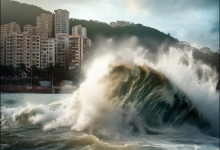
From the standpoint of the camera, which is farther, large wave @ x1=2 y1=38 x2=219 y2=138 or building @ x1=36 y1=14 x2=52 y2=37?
building @ x1=36 y1=14 x2=52 y2=37

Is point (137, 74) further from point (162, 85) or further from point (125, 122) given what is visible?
point (125, 122)

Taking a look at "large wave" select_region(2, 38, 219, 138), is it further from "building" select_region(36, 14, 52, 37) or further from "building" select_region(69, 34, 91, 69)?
"building" select_region(36, 14, 52, 37)

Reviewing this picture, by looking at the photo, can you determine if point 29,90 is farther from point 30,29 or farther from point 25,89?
point 30,29

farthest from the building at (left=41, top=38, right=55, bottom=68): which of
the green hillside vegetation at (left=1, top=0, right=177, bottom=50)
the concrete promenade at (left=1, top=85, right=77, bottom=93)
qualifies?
the concrete promenade at (left=1, top=85, right=77, bottom=93)

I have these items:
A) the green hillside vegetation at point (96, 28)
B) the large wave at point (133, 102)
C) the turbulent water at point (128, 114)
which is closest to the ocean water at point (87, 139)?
the turbulent water at point (128, 114)

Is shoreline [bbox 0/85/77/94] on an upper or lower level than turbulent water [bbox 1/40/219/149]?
lower

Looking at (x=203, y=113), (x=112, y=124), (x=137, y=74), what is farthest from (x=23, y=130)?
(x=203, y=113)
